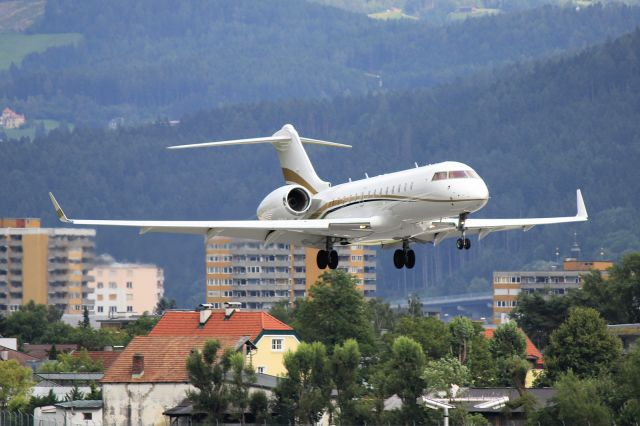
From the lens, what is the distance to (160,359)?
276ft

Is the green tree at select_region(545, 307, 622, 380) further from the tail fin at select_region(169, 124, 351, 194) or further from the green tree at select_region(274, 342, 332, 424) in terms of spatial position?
the tail fin at select_region(169, 124, 351, 194)

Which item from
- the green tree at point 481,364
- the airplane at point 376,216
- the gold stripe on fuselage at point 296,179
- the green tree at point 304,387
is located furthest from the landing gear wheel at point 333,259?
the green tree at point 481,364

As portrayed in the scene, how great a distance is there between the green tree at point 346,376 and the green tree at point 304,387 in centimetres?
40

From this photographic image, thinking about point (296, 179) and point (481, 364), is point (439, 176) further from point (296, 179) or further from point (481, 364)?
point (481, 364)

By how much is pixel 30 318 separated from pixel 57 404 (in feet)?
238

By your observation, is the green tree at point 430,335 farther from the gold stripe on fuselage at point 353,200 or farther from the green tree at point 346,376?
the gold stripe on fuselage at point 353,200

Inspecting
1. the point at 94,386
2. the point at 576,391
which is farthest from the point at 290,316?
the point at 576,391

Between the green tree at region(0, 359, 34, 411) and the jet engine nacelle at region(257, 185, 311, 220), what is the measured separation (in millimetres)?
31804

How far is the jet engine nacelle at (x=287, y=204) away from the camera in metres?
58.7

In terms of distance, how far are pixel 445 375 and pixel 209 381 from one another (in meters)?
10.2

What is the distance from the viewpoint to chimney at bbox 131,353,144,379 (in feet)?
271

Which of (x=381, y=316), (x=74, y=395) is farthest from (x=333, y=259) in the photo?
(x=381, y=316)

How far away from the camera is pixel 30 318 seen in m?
154

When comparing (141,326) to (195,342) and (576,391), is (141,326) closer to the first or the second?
(195,342)
